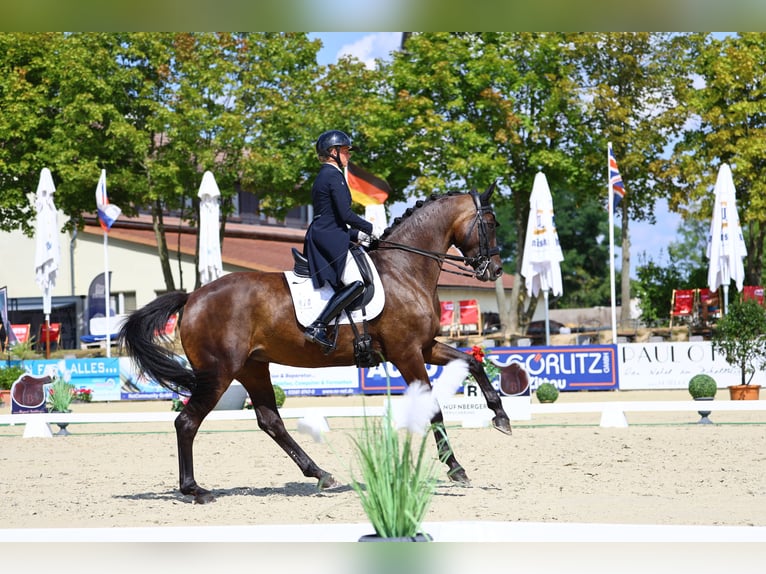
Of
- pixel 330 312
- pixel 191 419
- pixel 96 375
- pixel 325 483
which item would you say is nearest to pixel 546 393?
pixel 325 483

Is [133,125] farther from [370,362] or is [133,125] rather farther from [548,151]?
[370,362]

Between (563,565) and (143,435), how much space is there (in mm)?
12675

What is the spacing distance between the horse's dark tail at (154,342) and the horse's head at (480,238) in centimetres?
248

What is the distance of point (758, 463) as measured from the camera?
30.5ft

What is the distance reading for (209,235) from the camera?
2506 centimetres

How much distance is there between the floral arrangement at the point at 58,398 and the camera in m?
16.5

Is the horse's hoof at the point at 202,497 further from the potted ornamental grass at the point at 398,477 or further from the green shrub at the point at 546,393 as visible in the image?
the green shrub at the point at 546,393

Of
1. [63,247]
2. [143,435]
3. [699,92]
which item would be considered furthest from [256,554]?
[63,247]

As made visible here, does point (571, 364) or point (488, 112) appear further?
point (488, 112)

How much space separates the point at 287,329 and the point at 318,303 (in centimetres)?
35

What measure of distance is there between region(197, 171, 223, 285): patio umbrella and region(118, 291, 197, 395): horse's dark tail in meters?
16.0

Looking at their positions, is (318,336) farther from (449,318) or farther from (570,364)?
(449,318)

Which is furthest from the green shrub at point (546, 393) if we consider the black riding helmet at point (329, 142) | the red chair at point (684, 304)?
the red chair at point (684, 304)

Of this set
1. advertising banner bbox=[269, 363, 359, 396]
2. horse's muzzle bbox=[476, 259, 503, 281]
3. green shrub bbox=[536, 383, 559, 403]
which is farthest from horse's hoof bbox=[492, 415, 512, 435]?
advertising banner bbox=[269, 363, 359, 396]
